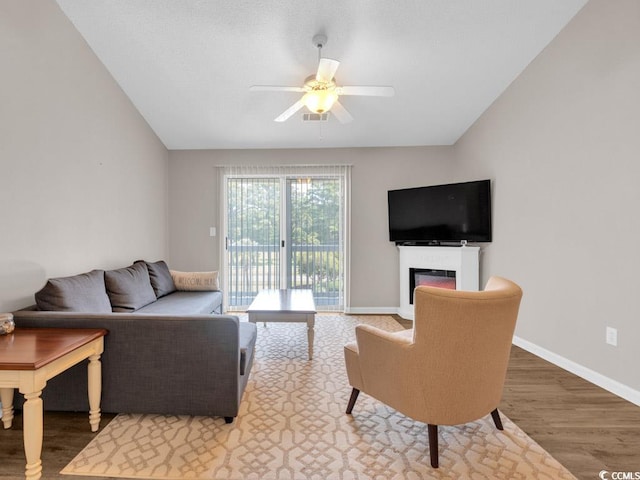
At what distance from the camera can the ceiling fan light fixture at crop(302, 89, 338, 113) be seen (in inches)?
96.3

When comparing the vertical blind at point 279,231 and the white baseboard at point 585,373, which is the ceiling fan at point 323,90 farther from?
the white baseboard at point 585,373

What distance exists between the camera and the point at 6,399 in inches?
71.0

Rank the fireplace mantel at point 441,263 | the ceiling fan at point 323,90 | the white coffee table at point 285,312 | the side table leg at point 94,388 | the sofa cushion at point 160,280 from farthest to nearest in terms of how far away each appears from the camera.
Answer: the fireplace mantel at point 441,263
the sofa cushion at point 160,280
the white coffee table at point 285,312
the ceiling fan at point 323,90
the side table leg at point 94,388

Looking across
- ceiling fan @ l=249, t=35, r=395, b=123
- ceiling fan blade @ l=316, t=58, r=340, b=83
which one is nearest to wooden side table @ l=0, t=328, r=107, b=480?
ceiling fan @ l=249, t=35, r=395, b=123

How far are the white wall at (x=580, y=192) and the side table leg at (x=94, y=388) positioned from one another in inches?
140

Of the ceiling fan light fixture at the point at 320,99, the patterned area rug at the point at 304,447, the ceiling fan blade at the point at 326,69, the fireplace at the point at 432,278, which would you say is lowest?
the patterned area rug at the point at 304,447

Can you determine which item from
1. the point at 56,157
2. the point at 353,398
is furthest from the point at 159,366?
the point at 56,157

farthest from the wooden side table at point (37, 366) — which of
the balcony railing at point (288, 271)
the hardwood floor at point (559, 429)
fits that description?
the balcony railing at point (288, 271)

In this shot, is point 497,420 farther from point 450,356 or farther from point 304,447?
point 304,447

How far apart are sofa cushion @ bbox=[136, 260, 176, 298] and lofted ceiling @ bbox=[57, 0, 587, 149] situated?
189 cm

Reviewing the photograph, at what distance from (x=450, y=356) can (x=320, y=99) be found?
82.3 inches

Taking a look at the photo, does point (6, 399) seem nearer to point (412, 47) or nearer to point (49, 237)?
point (49, 237)

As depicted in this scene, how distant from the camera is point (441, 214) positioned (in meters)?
3.97

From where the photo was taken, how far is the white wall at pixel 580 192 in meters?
2.18
